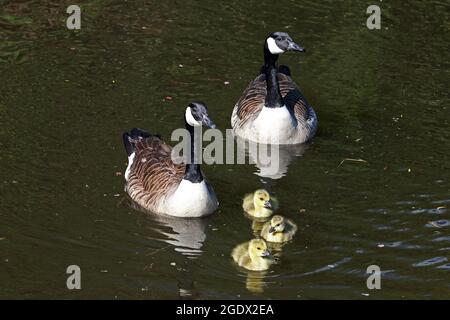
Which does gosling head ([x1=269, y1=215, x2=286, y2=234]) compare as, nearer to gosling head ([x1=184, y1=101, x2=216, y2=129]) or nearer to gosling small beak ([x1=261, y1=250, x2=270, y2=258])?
gosling small beak ([x1=261, y1=250, x2=270, y2=258])

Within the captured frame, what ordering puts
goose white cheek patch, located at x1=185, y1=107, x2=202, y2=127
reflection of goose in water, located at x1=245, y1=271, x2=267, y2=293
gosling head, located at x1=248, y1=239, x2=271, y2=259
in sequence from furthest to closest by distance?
1. goose white cheek patch, located at x1=185, y1=107, x2=202, y2=127
2. gosling head, located at x1=248, y1=239, x2=271, y2=259
3. reflection of goose in water, located at x1=245, y1=271, x2=267, y2=293

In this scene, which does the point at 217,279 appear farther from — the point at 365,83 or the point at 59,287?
the point at 365,83

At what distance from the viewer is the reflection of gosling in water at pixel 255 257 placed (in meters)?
11.7

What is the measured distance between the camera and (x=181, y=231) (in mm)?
12906

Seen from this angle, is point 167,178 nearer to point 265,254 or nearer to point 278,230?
point 278,230

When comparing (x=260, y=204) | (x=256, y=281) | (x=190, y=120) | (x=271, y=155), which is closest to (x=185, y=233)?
(x=260, y=204)

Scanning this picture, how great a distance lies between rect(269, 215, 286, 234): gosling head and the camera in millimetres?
12273

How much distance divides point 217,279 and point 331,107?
5691mm

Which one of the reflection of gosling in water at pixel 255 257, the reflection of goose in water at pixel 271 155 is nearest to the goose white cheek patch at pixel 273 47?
the reflection of goose in water at pixel 271 155

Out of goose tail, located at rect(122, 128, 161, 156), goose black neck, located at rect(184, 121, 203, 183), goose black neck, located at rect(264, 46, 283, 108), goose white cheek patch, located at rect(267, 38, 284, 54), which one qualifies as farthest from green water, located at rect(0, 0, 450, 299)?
goose white cheek patch, located at rect(267, 38, 284, 54)

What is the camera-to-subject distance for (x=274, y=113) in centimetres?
1563

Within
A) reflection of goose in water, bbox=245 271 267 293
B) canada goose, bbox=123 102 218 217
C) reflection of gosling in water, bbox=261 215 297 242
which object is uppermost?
canada goose, bbox=123 102 218 217

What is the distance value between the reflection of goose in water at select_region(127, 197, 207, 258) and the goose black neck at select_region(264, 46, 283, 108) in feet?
10.2

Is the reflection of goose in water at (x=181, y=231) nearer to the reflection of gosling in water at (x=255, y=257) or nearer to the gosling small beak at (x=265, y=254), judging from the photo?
the reflection of gosling in water at (x=255, y=257)
